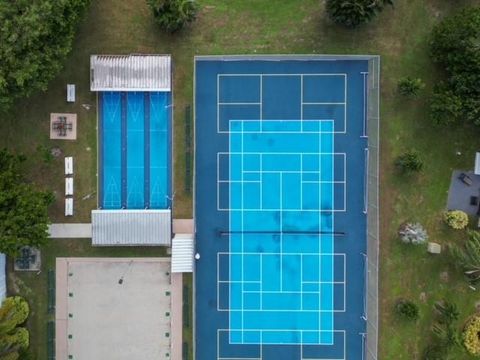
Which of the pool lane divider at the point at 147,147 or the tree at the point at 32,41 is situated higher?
the tree at the point at 32,41

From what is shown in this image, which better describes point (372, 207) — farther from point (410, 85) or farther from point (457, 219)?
point (410, 85)

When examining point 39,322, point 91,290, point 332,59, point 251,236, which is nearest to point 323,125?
point 332,59

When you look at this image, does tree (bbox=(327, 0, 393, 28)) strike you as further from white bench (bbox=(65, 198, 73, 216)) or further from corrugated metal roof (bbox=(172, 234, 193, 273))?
white bench (bbox=(65, 198, 73, 216))

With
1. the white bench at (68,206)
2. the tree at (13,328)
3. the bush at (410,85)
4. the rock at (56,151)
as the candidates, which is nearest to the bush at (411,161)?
the bush at (410,85)

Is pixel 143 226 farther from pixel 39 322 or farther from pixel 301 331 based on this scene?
pixel 301 331

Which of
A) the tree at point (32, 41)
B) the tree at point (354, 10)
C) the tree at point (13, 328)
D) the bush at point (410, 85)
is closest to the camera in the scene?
the tree at point (32, 41)

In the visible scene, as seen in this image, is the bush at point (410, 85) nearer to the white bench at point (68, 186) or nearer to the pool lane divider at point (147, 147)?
the pool lane divider at point (147, 147)

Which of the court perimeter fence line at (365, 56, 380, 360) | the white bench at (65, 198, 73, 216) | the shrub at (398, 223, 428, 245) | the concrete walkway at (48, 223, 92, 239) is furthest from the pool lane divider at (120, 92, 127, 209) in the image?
the shrub at (398, 223, 428, 245)

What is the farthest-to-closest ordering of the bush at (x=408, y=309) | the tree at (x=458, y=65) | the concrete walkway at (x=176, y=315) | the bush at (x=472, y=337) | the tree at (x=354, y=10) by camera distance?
1. the concrete walkway at (x=176, y=315)
2. the bush at (x=472, y=337)
3. the bush at (x=408, y=309)
4. the tree at (x=354, y=10)
5. the tree at (x=458, y=65)
